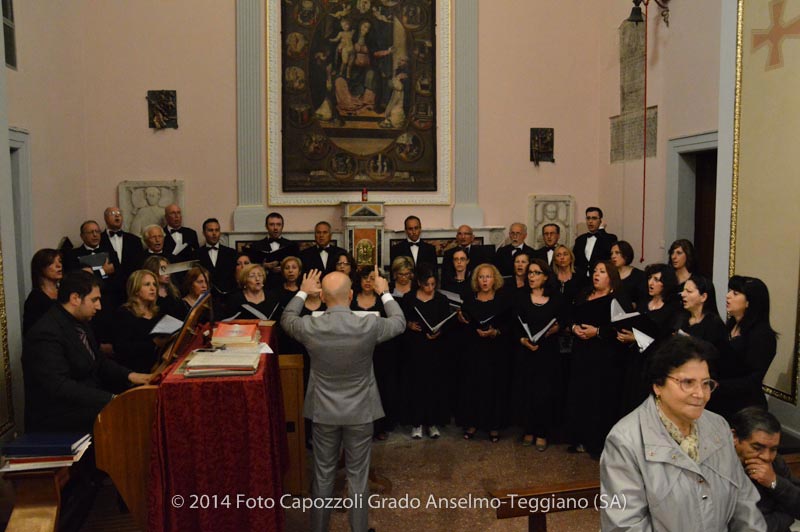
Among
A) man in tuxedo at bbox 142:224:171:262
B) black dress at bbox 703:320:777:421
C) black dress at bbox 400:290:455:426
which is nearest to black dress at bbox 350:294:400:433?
black dress at bbox 400:290:455:426

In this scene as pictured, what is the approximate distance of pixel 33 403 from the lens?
389 cm

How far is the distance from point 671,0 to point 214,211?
6.91 m

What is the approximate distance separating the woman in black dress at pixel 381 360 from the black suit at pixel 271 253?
1.90 metres

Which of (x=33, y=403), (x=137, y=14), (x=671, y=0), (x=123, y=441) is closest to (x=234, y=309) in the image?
(x=33, y=403)

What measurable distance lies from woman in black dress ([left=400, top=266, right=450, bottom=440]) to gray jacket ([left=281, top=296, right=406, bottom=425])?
2.03 meters

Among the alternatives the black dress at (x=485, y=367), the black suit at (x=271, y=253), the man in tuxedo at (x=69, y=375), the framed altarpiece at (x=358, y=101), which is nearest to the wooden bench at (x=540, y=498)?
the man in tuxedo at (x=69, y=375)

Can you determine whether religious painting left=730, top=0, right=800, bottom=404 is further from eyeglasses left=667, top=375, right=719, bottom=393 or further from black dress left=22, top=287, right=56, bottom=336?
black dress left=22, top=287, right=56, bottom=336

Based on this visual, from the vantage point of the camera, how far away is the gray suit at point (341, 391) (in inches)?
151

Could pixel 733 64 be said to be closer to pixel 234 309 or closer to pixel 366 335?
pixel 366 335

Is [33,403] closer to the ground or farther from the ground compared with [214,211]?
closer to the ground

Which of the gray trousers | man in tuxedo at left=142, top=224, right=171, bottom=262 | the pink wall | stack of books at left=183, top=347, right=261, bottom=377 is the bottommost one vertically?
the gray trousers

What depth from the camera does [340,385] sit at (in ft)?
12.8

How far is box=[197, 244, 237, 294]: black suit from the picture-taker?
8016 mm

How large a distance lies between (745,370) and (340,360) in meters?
2.67
